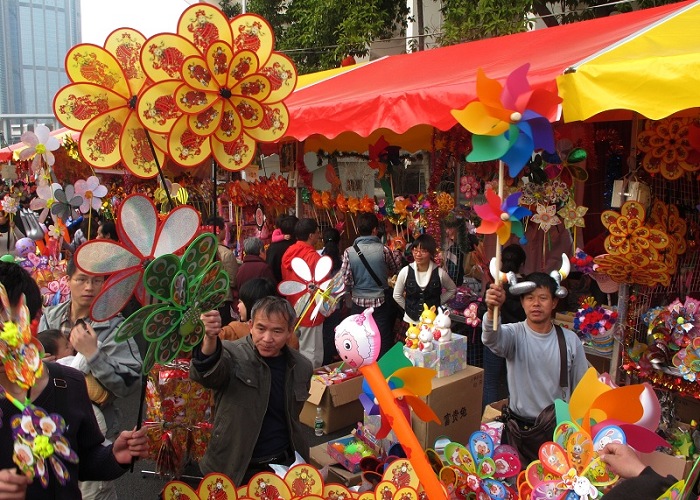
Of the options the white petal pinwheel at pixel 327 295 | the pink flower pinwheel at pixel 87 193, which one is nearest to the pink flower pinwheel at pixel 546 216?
the white petal pinwheel at pixel 327 295

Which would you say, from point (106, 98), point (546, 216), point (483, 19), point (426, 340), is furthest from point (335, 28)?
point (106, 98)

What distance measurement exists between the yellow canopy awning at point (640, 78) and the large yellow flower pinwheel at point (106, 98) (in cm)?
195

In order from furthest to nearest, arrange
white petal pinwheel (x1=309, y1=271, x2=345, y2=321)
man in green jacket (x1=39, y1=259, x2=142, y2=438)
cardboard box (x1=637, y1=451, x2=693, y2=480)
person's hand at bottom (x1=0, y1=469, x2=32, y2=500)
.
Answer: white petal pinwheel (x1=309, y1=271, x2=345, y2=321) → cardboard box (x1=637, y1=451, x2=693, y2=480) → man in green jacket (x1=39, y1=259, x2=142, y2=438) → person's hand at bottom (x1=0, y1=469, x2=32, y2=500)

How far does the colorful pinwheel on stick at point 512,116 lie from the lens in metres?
2.14

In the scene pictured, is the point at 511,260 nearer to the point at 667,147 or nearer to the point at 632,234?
the point at 632,234

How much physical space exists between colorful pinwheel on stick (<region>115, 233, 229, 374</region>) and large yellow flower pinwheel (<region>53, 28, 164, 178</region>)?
735mm

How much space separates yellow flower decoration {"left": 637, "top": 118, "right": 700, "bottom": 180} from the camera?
119 inches

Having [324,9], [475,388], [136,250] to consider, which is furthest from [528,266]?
[324,9]

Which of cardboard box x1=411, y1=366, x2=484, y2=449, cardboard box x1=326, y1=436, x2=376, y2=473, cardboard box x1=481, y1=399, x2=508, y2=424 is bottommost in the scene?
cardboard box x1=326, y1=436, x2=376, y2=473

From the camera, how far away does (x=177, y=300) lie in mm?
1671

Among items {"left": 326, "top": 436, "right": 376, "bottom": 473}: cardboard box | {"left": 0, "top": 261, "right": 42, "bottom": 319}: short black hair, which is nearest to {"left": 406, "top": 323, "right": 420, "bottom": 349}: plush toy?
{"left": 326, "top": 436, "right": 376, "bottom": 473}: cardboard box

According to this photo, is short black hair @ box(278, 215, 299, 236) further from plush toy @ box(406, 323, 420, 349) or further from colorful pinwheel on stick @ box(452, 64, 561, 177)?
colorful pinwheel on stick @ box(452, 64, 561, 177)

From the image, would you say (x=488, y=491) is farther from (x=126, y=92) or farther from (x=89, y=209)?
(x=89, y=209)

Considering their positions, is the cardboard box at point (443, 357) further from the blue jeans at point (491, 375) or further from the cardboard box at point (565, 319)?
the cardboard box at point (565, 319)
